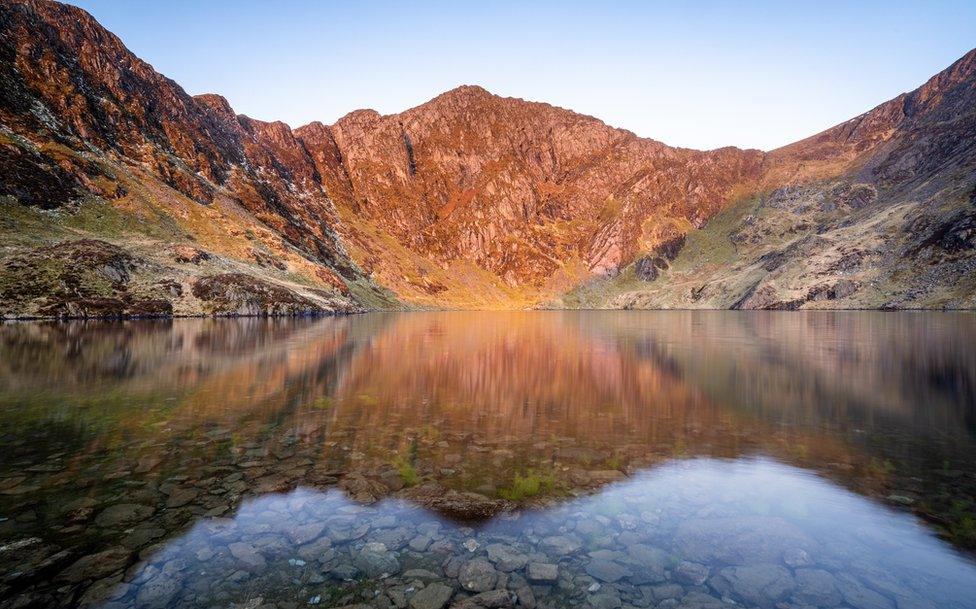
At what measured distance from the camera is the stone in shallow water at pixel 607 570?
320 inches

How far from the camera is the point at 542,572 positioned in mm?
8289

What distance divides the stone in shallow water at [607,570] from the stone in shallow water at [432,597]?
8.21ft

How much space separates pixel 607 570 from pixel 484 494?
4.06 metres

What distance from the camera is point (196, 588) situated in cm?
762

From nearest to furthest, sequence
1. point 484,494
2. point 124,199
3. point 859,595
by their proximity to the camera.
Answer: point 859,595 < point 484,494 < point 124,199

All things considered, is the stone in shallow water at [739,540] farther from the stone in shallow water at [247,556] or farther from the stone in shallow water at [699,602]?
the stone in shallow water at [247,556]

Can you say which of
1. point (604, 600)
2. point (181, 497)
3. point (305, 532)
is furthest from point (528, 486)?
point (181, 497)

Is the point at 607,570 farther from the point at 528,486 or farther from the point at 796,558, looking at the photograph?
the point at 528,486

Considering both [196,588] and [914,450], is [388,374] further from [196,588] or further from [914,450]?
[914,450]

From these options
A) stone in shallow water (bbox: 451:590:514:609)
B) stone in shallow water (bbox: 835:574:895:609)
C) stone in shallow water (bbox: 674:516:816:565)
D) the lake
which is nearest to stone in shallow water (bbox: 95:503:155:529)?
the lake

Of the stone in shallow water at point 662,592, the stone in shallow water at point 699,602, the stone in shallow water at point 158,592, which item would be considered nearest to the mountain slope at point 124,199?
the stone in shallow water at point 158,592

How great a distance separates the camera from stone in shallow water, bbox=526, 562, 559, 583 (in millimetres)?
8070

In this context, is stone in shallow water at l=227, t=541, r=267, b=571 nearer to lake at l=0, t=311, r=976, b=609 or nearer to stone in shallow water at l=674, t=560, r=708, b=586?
lake at l=0, t=311, r=976, b=609

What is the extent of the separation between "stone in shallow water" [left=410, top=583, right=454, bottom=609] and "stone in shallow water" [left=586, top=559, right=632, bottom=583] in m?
Answer: 2.50
